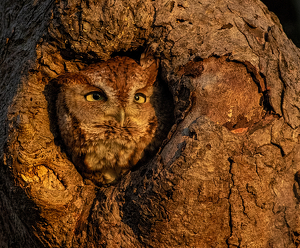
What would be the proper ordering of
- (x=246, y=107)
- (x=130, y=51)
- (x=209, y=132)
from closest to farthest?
(x=209, y=132) < (x=246, y=107) < (x=130, y=51)

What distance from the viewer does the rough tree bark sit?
1613 millimetres

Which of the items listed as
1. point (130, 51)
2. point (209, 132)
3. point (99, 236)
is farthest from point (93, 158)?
point (209, 132)

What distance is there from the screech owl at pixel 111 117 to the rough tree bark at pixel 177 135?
0.32 ft

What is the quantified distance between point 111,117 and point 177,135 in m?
0.62

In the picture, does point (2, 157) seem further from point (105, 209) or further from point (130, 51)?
point (130, 51)

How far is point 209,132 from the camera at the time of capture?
5.35ft

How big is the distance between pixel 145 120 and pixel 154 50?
0.49m

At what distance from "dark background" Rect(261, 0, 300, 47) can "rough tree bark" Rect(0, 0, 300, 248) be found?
0.58m

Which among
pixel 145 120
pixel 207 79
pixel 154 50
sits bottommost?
pixel 145 120

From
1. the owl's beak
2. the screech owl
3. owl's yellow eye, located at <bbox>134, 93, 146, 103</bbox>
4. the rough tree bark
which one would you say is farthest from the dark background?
the owl's beak

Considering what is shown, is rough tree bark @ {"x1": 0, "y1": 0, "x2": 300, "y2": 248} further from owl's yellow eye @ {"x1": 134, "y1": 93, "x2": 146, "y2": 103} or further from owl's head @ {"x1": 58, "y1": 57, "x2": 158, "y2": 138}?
owl's yellow eye @ {"x1": 134, "y1": 93, "x2": 146, "y2": 103}

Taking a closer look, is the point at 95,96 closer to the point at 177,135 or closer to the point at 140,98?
the point at 140,98

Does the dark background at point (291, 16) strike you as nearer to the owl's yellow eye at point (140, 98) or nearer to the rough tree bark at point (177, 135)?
the rough tree bark at point (177, 135)

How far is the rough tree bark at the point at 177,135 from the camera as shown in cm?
161
